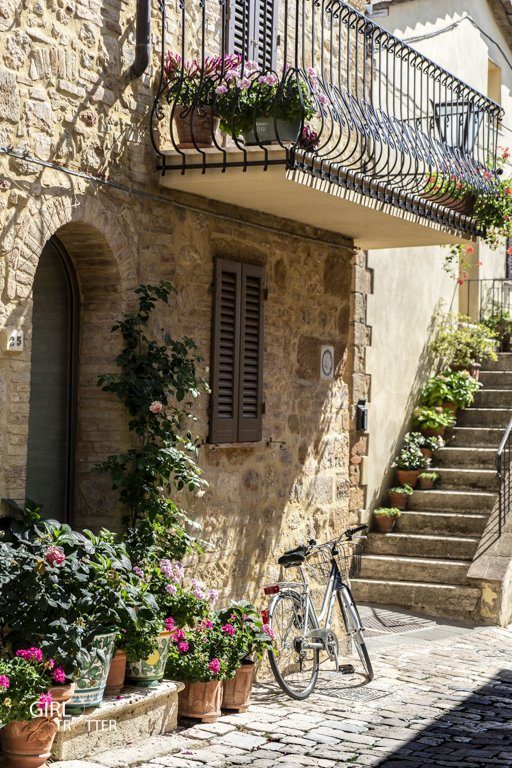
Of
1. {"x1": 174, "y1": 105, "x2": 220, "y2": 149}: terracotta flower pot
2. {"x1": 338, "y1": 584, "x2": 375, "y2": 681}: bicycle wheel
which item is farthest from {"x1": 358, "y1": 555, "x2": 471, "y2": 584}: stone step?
{"x1": 174, "y1": 105, "x2": 220, "y2": 149}: terracotta flower pot

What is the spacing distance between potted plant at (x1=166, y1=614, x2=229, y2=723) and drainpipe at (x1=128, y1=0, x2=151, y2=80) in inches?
139

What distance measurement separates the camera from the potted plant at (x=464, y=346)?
14459 mm

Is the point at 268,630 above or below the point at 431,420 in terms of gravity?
below

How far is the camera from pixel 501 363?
1498cm

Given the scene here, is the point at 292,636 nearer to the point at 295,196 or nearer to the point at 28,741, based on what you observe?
the point at 28,741

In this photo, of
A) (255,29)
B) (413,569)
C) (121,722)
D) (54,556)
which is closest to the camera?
(54,556)

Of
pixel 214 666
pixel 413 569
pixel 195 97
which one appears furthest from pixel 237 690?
pixel 413 569

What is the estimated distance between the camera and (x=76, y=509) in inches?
295

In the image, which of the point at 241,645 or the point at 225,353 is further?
the point at 225,353

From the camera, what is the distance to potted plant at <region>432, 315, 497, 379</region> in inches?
569

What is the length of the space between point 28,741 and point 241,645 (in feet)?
6.49

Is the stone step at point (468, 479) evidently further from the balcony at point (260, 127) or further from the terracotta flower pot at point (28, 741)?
the terracotta flower pot at point (28, 741)

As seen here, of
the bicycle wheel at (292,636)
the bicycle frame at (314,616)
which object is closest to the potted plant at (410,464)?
the bicycle frame at (314,616)

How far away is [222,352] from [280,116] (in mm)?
1871
